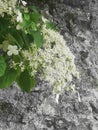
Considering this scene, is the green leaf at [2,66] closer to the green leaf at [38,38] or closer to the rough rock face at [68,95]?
the green leaf at [38,38]

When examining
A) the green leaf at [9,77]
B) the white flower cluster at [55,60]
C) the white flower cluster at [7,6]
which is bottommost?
the green leaf at [9,77]

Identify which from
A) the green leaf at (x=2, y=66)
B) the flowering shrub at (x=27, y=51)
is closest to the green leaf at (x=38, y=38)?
the flowering shrub at (x=27, y=51)

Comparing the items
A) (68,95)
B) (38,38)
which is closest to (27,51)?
(38,38)

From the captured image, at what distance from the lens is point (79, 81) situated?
1615mm

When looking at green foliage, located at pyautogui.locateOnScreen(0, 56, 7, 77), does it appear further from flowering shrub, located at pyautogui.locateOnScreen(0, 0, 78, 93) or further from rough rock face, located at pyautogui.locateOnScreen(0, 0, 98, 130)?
rough rock face, located at pyautogui.locateOnScreen(0, 0, 98, 130)

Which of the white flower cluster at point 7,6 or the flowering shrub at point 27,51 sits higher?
the white flower cluster at point 7,6

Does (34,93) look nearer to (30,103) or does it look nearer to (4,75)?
(30,103)

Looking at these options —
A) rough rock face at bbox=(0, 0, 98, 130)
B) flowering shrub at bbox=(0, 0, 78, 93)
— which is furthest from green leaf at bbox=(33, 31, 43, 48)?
rough rock face at bbox=(0, 0, 98, 130)

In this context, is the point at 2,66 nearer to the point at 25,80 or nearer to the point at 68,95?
the point at 25,80

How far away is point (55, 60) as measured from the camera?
0.93m

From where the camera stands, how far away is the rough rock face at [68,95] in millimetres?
1460

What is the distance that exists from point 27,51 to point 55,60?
0.29 feet

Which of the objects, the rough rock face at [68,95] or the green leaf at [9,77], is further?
the rough rock face at [68,95]

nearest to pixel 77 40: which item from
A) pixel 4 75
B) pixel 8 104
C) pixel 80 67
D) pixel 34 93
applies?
pixel 80 67
